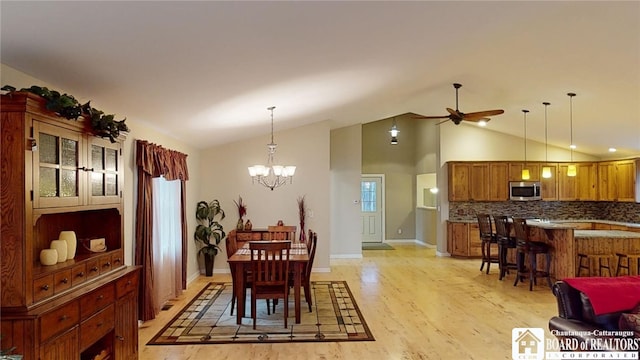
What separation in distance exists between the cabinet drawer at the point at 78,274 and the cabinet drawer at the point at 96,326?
0.84ft

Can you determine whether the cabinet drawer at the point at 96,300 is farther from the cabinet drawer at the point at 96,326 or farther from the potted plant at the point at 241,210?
the potted plant at the point at 241,210

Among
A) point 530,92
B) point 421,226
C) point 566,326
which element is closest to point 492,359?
point 566,326

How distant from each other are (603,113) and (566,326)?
5.32 metres

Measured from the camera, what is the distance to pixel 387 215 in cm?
1301

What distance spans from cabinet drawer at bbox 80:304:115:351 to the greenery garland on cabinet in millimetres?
1275

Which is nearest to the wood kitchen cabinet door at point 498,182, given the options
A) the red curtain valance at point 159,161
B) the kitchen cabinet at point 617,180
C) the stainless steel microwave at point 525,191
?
the stainless steel microwave at point 525,191

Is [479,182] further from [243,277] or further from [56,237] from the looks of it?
[56,237]

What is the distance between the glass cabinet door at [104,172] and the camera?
3.16 m

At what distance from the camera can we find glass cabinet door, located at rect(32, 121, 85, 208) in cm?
249

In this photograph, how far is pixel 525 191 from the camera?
9938 millimetres

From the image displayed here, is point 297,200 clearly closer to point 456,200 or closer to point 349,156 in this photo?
point 349,156

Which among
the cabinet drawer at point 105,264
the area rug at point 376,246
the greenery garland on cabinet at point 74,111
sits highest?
the greenery garland on cabinet at point 74,111

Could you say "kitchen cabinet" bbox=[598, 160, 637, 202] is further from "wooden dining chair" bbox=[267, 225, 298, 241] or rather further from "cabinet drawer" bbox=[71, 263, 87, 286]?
"cabinet drawer" bbox=[71, 263, 87, 286]

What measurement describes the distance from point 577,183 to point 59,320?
10.5 meters
